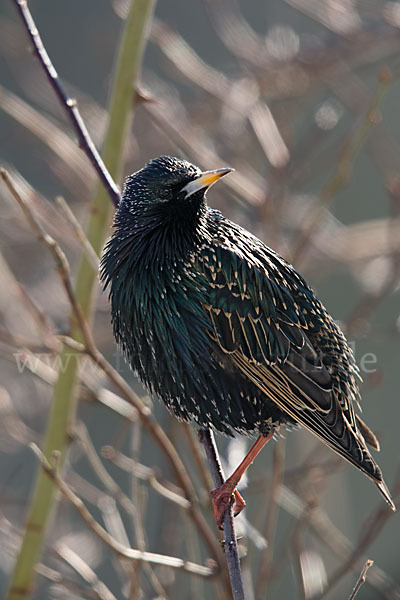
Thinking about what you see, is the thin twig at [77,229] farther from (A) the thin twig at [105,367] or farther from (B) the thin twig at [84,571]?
(B) the thin twig at [84,571]

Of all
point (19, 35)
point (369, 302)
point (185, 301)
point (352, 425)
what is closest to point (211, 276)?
point (185, 301)

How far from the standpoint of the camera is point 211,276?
112 inches

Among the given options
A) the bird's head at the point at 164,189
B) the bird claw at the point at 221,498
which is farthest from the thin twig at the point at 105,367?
the bird's head at the point at 164,189

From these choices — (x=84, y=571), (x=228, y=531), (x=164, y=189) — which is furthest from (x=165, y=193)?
(x=84, y=571)

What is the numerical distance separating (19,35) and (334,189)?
324cm

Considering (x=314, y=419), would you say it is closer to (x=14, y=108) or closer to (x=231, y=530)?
(x=231, y=530)

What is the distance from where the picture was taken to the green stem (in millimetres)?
3051

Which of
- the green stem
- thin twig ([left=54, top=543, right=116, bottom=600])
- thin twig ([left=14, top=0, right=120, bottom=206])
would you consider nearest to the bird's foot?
thin twig ([left=54, top=543, right=116, bottom=600])

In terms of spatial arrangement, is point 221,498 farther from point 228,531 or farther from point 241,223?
point 241,223

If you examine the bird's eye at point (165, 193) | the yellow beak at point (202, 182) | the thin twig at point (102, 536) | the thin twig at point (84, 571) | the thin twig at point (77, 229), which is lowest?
the thin twig at point (84, 571)

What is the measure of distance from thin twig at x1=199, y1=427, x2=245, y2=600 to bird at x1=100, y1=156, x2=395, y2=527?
0.12 m

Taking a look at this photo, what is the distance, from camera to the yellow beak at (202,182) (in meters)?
2.64

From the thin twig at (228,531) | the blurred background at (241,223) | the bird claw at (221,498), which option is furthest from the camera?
Result: the blurred background at (241,223)

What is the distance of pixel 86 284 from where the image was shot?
3146 mm
